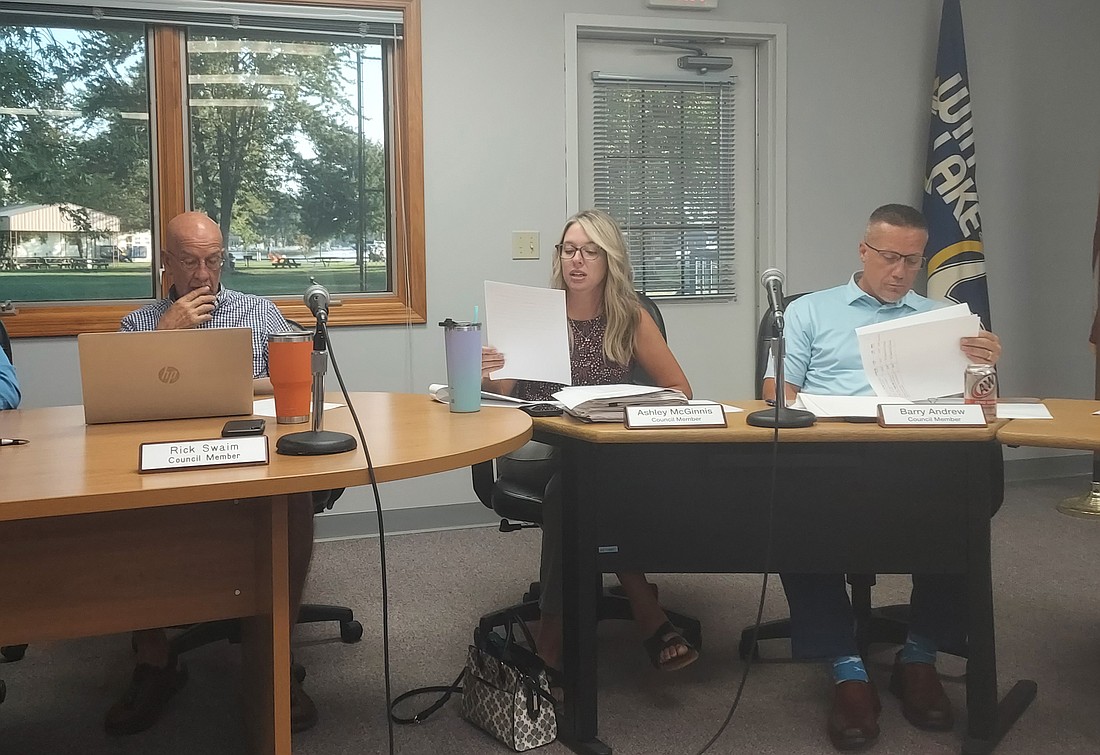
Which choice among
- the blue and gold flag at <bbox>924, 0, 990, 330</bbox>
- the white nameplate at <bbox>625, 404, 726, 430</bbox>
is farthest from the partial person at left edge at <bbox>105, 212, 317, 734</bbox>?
the blue and gold flag at <bbox>924, 0, 990, 330</bbox>

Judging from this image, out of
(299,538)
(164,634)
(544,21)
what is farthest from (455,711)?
(544,21)

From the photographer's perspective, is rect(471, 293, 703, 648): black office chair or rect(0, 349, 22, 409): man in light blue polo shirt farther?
rect(471, 293, 703, 648): black office chair

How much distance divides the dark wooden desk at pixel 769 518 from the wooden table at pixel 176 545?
36 cm

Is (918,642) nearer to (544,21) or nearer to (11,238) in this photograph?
(544,21)

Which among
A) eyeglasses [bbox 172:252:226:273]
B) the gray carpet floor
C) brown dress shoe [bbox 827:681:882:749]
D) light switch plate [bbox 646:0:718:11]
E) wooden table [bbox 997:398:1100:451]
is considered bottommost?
the gray carpet floor

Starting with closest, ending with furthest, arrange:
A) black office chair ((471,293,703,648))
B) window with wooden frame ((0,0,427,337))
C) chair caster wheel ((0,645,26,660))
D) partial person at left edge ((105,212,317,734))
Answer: partial person at left edge ((105,212,317,734))
black office chair ((471,293,703,648))
chair caster wheel ((0,645,26,660))
window with wooden frame ((0,0,427,337))

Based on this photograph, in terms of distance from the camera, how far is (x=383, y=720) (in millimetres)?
1906

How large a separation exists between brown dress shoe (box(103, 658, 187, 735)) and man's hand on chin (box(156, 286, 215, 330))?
79cm

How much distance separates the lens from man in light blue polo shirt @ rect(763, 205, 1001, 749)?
5.98ft

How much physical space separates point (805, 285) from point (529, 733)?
8.16ft

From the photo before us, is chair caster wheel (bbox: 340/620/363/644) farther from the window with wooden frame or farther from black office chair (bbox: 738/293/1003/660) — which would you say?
the window with wooden frame

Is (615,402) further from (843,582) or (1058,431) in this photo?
(1058,431)

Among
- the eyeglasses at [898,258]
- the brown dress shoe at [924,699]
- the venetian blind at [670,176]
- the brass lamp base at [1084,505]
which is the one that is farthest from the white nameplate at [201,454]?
the brass lamp base at [1084,505]

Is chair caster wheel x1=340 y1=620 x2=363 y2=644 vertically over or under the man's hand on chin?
under
